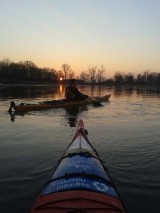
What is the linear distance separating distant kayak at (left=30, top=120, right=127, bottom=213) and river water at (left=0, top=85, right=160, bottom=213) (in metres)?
1.24

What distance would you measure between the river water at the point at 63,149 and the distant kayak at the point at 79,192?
1236 mm

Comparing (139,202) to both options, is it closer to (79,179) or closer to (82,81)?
(79,179)

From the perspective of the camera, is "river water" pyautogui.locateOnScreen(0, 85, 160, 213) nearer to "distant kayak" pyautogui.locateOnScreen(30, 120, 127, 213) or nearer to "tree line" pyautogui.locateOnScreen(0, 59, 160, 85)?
"distant kayak" pyautogui.locateOnScreen(30, 120, 127, 213)

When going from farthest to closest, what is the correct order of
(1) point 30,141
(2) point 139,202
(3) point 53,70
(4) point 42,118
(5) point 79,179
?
(3) point 53,70 < (4) point 42,118 < (1) point 30,141 < (2) point 139,202 < (5) point 79,179

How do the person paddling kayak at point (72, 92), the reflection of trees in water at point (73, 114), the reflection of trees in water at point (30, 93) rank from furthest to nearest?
the reflection of trees in water at point (30, 93) → the person paddling kayak at point (72, 92) → the reflection of trees in water at point (73, 114)

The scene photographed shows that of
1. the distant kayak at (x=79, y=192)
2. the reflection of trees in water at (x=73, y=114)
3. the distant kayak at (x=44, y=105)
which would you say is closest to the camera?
the distant kayak at (x=79, y=192)

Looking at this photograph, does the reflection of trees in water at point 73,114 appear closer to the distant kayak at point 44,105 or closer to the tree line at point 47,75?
the distant kayak at point 44,105

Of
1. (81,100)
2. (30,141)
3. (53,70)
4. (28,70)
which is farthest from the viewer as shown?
(53,70)

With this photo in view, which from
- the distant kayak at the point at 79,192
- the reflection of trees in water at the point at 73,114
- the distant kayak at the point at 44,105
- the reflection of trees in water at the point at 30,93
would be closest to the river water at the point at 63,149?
the reflection of trees in water at the point at 73,114

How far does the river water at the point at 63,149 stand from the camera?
21.8 feet

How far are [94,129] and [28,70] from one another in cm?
12239

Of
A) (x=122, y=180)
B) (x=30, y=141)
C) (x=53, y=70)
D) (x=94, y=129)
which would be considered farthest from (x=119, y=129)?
(x=53, y=70)

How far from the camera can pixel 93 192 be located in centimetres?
465

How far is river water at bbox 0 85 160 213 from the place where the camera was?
6.64 m
